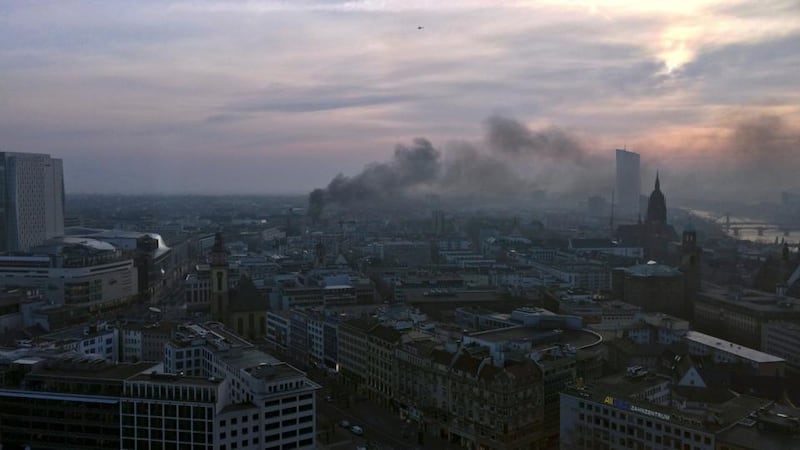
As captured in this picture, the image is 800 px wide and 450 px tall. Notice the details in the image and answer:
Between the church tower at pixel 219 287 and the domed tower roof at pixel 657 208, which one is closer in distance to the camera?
the church tower at pixel 219 287

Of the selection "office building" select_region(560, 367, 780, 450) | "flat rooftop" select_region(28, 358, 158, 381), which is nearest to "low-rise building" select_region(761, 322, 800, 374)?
"office building" select_region(560, 367, 780, 450)

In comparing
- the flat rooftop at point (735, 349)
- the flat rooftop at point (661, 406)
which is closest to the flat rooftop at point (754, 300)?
the flat rooftop at point (735, 349)

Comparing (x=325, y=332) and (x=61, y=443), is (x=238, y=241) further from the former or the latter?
(x=61, y=443)

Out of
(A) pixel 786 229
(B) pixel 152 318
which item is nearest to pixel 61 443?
(B) pixel 152 318

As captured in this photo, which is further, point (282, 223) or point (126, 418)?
point (282, 223)

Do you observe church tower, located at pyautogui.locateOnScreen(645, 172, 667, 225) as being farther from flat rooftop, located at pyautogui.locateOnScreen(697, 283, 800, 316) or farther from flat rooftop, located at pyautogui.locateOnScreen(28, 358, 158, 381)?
flat rooftop, located at pyautogui.locateOnScreen(28, 358, 158, 381)

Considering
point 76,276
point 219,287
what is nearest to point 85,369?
point 219,287

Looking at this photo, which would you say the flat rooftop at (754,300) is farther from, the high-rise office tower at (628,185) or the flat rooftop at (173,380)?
the high-rise office tower at (628,185)
